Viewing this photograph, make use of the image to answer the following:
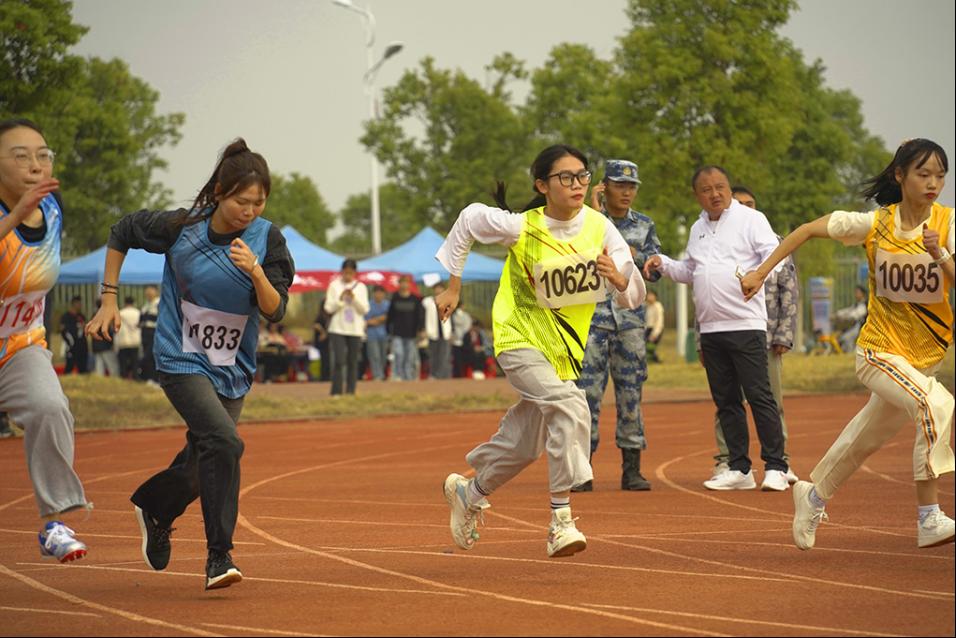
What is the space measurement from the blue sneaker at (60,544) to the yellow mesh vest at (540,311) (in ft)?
7.65

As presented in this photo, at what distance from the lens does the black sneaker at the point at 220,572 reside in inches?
272

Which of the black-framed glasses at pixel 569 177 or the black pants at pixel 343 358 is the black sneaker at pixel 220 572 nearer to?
the black-framed glasses at pixel 569 177

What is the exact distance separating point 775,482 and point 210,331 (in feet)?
18.3

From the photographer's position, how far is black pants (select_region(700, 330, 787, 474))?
11.7m

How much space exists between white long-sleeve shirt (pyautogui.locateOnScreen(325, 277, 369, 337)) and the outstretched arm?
1597 centimetres

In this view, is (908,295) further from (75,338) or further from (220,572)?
(75,338)

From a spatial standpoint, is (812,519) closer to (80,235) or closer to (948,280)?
(948,280)

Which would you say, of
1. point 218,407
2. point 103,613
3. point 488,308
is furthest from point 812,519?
point 488,308

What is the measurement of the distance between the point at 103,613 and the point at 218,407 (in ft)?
3.43

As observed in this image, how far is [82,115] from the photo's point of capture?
118 feet

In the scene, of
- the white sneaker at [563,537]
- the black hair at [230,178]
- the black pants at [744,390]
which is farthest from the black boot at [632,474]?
the black hair at [230,178]

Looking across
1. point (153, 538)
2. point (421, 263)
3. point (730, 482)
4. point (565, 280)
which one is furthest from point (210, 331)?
point (421, 263)

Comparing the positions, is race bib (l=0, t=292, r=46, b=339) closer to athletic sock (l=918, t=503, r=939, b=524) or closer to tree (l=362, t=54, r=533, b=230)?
athletic sock (l=918, t=503, r=939, b=524)

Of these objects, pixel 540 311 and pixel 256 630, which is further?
pixel 540 311
